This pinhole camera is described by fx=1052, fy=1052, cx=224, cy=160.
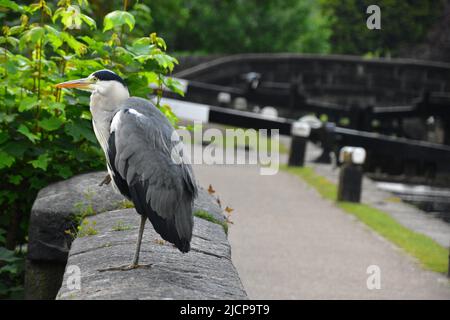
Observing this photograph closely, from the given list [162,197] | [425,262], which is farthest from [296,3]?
[162,197]

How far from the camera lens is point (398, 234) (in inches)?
461

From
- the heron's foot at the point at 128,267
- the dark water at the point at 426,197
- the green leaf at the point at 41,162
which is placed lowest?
the dark water at the point at 426,197

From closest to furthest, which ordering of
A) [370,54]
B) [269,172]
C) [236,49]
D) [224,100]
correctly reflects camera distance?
1. [269,172]
2. [224,100]
3. [370,54]
4. [236,49]

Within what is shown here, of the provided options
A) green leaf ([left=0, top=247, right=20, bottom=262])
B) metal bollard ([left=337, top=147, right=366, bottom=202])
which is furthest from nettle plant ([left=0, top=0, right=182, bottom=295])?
metal bollard ([left=337, top=147, right=366, bottom=202])

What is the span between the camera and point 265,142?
2116 cm

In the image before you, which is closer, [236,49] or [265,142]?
[265,142]

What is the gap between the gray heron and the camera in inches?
197

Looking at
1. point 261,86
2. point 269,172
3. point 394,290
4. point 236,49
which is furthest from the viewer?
point 236,49

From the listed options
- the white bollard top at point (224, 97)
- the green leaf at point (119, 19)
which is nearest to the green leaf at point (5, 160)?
the green leaf at point (119, 19)

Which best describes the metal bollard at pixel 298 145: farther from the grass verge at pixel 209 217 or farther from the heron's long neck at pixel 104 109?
the heron's long neck at pixel 104 109

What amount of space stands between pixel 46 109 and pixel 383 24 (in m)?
25.0

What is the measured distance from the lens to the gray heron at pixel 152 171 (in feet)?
16.4
